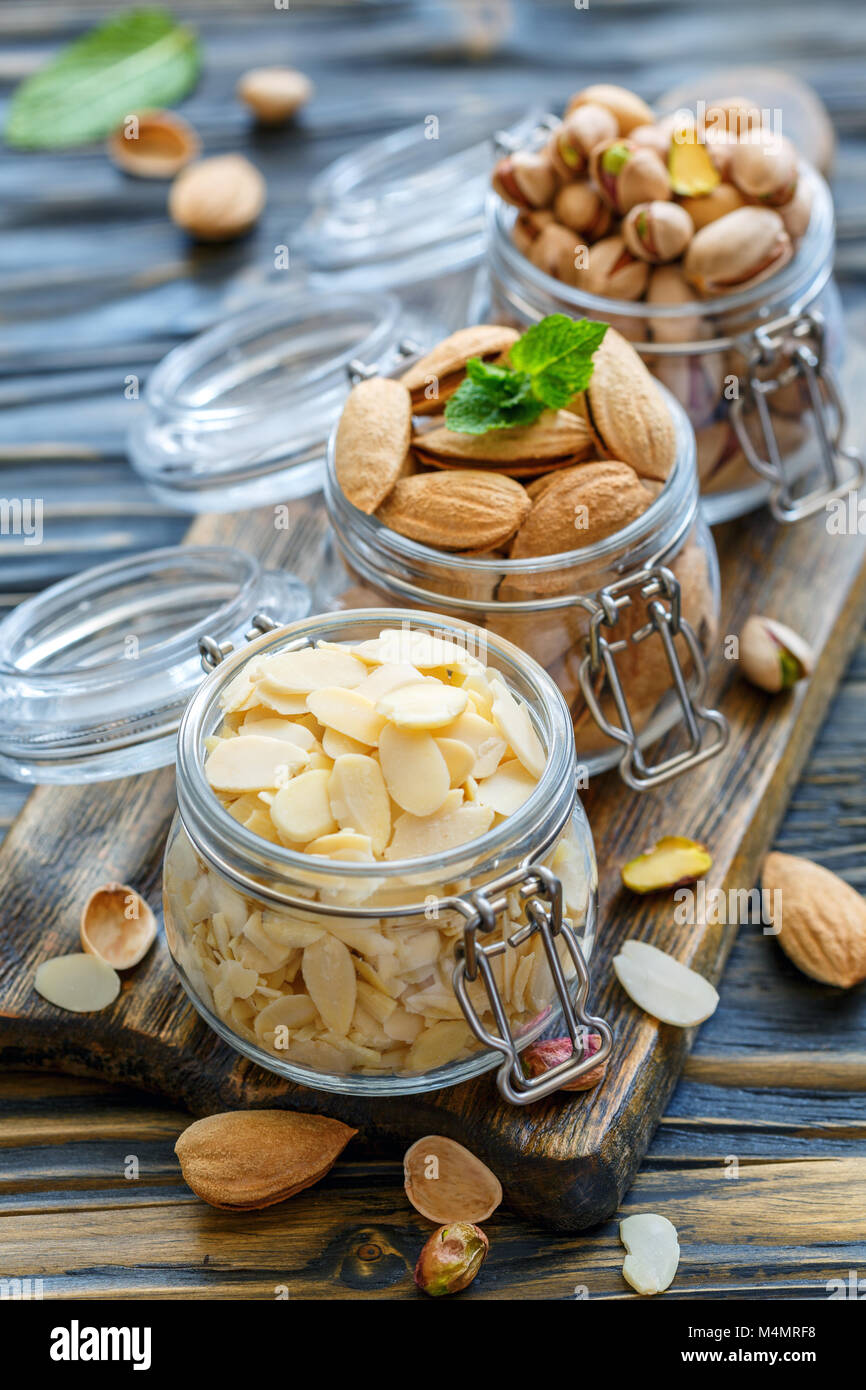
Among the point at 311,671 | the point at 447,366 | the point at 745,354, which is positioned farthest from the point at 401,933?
the point at 745,354

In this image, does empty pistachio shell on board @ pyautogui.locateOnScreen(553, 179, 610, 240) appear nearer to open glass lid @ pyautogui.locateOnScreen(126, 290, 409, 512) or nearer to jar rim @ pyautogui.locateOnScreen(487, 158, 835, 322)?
jar rim @ pyautogui.locateOnScreen(487, 158, 835, 322)

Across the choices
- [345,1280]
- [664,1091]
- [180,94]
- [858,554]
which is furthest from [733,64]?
[345,1280]

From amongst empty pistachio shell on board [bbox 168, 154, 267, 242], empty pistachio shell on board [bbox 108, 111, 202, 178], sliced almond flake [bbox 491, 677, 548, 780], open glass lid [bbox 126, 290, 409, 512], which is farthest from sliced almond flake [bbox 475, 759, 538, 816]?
empty pistachio shell on board [bbox 108, 111, 202, 178]

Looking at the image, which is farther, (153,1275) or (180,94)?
(180,94)

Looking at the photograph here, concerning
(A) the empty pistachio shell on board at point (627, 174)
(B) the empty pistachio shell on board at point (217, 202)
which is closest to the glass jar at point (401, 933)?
(A) the empty pistachio shell on board at point (627, 174)

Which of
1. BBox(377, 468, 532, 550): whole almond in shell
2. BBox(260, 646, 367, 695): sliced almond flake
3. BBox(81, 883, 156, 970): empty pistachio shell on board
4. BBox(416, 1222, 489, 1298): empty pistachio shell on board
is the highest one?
BBox(377, 468, 532, 550): whole almond in shell

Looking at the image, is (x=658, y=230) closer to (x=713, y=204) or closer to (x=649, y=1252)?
(x=713, y=204)

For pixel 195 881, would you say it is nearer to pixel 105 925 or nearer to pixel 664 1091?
pixel 105 925
